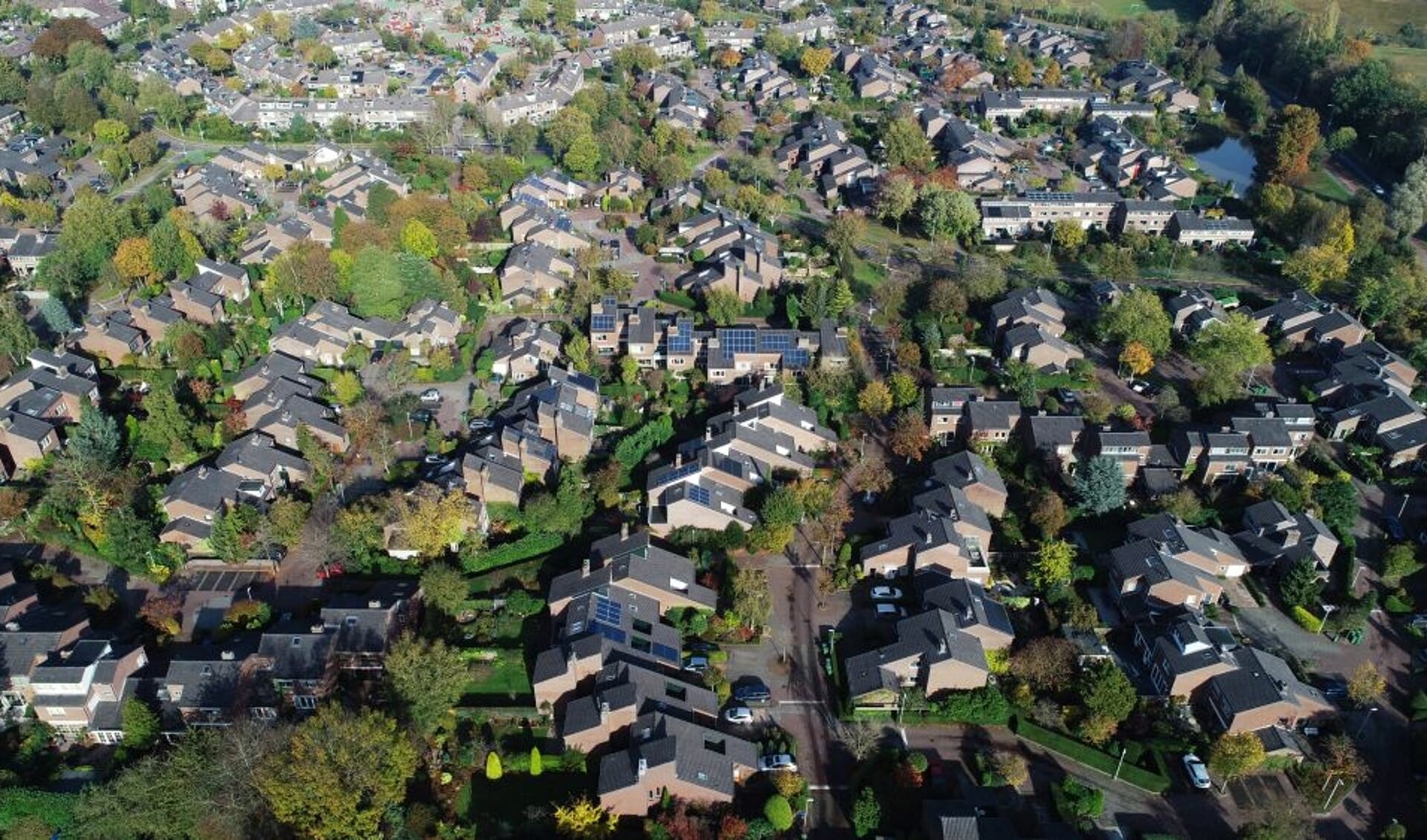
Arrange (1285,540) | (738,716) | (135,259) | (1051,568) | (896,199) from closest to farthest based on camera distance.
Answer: (738,716)
(1051,568)
(1285,540)
(135,259)
(896,199)

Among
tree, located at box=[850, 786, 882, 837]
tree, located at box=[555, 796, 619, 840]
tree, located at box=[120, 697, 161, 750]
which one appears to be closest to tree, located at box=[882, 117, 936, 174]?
tree, located at box=[850, 786, 882, 837]

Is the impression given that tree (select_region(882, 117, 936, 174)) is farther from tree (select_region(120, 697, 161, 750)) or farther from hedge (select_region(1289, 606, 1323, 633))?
tree (select_region(120, 697, 161, 750))

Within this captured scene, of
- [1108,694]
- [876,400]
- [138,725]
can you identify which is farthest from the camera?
[876,400]

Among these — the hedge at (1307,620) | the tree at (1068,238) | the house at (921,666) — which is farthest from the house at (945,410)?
the tree at (1068,238)

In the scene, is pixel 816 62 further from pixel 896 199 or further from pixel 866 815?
pixel 866 815

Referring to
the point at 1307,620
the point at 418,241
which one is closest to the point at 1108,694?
the point at 1307,620

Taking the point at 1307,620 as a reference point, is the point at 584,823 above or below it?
below

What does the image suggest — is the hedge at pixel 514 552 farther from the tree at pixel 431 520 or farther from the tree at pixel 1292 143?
the tree at pixel 1292 143

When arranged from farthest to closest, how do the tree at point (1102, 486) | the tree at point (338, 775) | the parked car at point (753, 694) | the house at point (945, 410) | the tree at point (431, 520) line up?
the house at point (945, 410) → the tree at point (1102, 486) → the tree at point (431, 520) → the parked car at point (753, 694) → the tree at point (338, 775)
